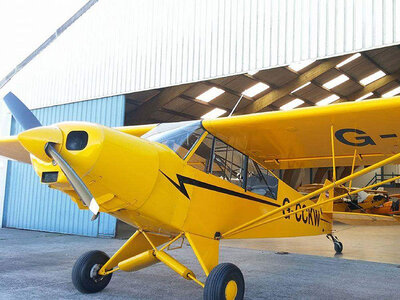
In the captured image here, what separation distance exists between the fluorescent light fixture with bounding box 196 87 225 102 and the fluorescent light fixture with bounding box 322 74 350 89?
4.63m

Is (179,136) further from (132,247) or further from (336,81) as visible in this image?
(336,81)

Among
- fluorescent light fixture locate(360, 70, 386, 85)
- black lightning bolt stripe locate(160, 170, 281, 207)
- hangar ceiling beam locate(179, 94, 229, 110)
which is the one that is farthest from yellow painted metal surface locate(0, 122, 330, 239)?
fluorescent light fixture locate(360, 70, 386, 85)

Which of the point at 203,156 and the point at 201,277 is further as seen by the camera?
the point at 201,277

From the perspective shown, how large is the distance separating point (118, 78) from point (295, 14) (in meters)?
4.76

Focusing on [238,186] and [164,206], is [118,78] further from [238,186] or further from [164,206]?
[164,206]

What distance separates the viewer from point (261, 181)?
187 inches

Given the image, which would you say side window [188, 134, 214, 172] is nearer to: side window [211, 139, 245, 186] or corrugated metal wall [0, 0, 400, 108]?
side window [211, 139, 245, 186]

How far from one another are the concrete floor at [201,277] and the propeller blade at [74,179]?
4.95 ft

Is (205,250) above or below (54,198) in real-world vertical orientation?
below

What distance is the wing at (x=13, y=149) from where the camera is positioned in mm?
5109

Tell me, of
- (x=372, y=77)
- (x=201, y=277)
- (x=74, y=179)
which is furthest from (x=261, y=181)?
(x=372, y=77)

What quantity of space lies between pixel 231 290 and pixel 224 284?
0.16 meters

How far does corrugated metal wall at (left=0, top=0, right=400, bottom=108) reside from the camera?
6309mm

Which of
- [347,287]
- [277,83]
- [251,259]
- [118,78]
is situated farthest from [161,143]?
[277,83]
